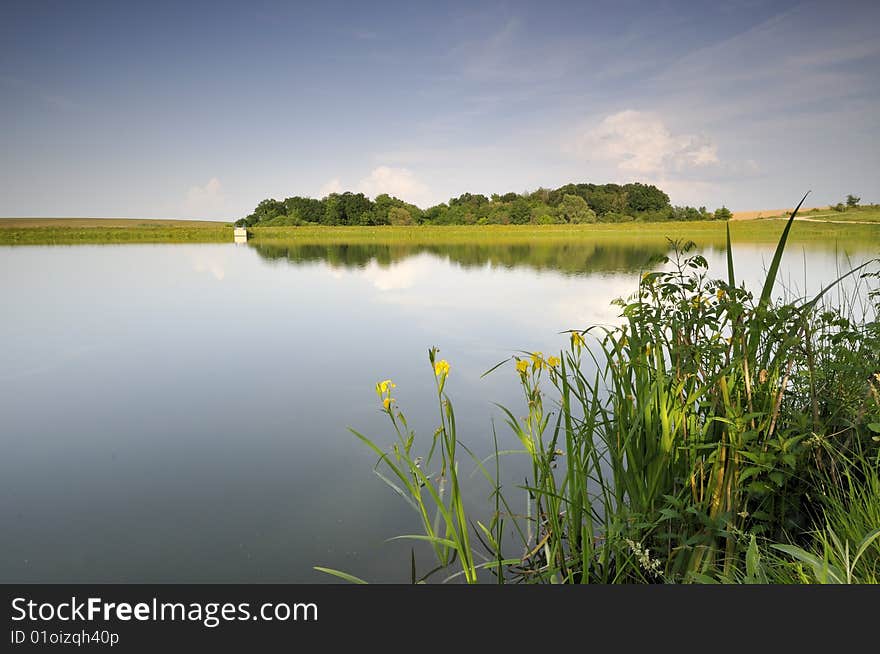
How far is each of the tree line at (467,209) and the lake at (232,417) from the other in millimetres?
31699

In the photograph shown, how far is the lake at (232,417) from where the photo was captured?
2.19 metres

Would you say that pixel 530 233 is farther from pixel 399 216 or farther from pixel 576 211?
pixel 399 216

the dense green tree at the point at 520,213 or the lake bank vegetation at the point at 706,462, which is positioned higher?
the dense green tree at the point at 520,213

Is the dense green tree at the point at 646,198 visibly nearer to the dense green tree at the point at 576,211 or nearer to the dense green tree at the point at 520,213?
the dense green tree at the point at 576,211

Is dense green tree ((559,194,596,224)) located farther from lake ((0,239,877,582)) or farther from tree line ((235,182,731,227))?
lake ((0,239,877,582))

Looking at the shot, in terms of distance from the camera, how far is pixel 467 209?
150 ft

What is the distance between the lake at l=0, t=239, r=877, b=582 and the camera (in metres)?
2.19

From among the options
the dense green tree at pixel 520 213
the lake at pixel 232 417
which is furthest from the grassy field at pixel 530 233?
the lake at pixel 232 417

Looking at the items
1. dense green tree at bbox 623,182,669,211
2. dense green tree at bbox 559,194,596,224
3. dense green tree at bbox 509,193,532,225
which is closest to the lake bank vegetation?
dense green tree at bbox 623,182,669,211

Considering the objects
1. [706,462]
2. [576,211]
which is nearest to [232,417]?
[706,462]

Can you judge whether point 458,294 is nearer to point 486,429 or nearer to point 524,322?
point 524,322

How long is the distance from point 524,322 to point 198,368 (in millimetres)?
4136

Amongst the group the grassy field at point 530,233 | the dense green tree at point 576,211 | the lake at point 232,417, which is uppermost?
the dense green tree at point 576,211
